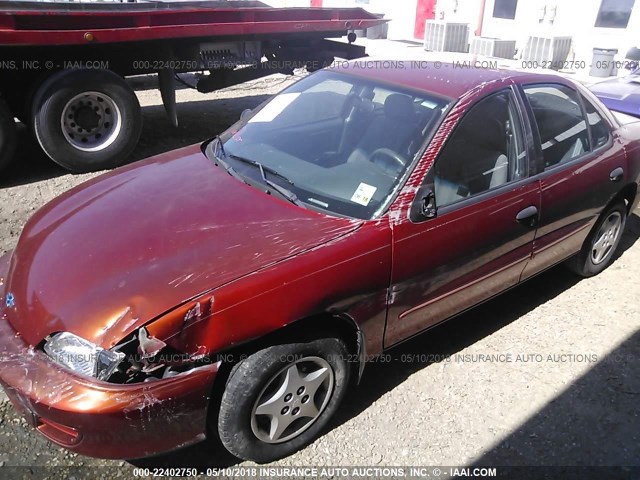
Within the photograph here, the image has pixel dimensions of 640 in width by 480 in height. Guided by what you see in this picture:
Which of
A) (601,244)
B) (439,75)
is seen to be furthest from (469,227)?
(601,244)

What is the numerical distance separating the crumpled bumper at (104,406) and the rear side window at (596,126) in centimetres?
299

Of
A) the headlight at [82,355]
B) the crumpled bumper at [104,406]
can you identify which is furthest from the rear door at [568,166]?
the headlight at [82,355]

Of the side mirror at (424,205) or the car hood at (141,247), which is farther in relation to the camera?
the side mirror at (424,205)

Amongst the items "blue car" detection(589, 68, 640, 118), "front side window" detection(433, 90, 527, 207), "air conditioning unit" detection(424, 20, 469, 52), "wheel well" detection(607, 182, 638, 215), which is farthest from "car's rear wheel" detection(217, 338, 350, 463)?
"air conditioning unit" detection(424, 20, 469, 52)

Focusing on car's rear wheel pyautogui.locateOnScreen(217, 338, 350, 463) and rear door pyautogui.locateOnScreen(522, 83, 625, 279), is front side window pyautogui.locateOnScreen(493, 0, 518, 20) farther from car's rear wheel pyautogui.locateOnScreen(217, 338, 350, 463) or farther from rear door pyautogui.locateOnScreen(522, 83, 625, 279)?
car's rear wheel pyautogui.locateOnScreen(217, 338, 350, 463)

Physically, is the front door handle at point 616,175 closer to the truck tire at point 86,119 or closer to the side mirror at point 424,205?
the side mirror at point 424,205

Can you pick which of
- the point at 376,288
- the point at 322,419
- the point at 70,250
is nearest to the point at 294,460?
the point at 322,419

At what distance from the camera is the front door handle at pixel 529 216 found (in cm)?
311

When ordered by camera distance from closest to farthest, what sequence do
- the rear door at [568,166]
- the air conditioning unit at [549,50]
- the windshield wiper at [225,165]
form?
1. the windshield wiper at [225,165]
2. the rear door at [568,166]
3. the air conditioning unit at [549,50]

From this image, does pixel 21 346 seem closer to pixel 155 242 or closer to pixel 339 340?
pixel 155 242

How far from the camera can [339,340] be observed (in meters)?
2.51

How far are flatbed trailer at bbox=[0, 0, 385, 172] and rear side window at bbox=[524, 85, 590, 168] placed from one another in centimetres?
409

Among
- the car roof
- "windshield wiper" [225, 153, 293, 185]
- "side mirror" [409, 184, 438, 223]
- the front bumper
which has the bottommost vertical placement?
the front bumper

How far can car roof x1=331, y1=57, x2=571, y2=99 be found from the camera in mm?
3000
